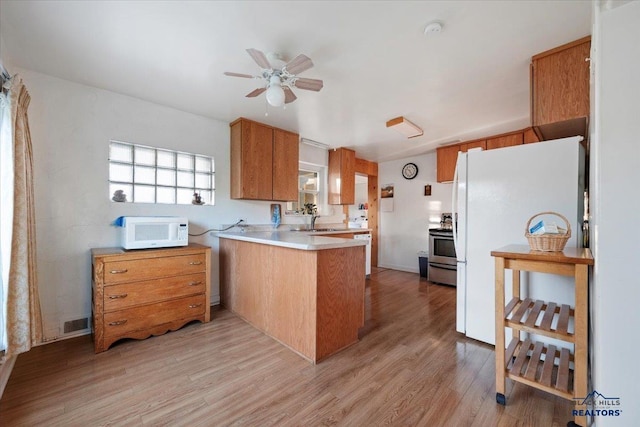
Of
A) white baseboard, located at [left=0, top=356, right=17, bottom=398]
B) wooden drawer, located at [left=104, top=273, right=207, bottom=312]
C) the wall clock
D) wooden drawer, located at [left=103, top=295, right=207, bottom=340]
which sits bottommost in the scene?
white baseboard, located at [left=0, top=356, right=17, bottom=398]

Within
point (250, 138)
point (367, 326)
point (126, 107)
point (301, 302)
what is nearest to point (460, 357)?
point (367, 326)

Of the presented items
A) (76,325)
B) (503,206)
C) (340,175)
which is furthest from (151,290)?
(340,175)

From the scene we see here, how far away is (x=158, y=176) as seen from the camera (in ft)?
9.41

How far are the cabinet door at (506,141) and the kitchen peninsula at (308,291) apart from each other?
308 cm

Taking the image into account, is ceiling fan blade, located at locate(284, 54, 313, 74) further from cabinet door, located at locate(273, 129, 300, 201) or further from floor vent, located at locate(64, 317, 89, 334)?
floor vent, located at locate(64, 317, 89, 334)

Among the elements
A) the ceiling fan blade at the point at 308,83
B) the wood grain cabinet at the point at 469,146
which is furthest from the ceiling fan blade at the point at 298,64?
the wood grain cabinet at the point at 469,146

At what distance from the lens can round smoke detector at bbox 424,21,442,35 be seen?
5.23ft

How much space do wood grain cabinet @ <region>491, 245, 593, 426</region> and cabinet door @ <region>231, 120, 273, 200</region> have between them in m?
2.66

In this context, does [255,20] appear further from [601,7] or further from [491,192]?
[491,192]

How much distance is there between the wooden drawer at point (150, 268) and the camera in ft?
6.96

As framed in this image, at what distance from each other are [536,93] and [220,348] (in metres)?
3.31

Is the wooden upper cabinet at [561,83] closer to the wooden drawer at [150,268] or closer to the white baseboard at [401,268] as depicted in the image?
the wooden drawer at [150,268]

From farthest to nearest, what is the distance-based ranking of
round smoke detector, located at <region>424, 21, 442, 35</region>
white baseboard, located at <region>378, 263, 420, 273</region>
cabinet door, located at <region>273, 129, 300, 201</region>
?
1. white baseboard, located at <region>378, 263, 420, 273</region>
2. cabinet door, located at <region>273, 129, 300, 201</region>
3. round smoke detector, located at <region>424, 21, 442, 35</region>

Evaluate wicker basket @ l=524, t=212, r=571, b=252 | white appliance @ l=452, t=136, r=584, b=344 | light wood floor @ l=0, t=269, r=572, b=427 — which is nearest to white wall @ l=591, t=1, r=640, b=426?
wicker basket @ l=524, t=212, r=571, b=252
